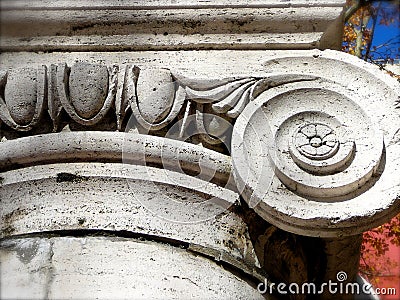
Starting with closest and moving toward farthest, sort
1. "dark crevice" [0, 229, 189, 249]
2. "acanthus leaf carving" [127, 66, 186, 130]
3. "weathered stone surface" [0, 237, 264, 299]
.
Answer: "weathered stone surface" [0, 237, 264, 299], "dark crevice" [0, 229, 189, 249], "acanthus leaf carving" [127, 66, 186, 130]

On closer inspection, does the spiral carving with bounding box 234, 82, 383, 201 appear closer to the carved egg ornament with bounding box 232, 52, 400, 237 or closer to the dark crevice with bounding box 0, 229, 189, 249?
the carved egg ornament with bounding box 232, 52, 400, 237

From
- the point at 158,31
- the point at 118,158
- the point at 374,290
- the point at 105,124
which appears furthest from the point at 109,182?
the point at 374,290

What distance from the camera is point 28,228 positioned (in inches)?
74.7

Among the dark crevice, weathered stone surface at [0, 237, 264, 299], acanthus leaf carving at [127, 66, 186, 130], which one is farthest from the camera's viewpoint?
acanthus leaf carving at [127, 66, 186, 130]

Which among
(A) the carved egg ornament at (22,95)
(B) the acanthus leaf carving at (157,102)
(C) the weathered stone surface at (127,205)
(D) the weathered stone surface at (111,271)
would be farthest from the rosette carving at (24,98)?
(D) the weathered stone surface at (111,271)

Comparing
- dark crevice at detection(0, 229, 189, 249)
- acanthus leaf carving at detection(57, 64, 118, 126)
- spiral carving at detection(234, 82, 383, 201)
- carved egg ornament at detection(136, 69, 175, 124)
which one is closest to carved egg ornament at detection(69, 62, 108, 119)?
acanthus leaf carving at detection(57, 64, 118, 126)

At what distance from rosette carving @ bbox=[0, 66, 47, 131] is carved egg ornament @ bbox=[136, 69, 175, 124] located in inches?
12.3

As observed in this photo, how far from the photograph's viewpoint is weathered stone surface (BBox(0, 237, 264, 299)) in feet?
5.57

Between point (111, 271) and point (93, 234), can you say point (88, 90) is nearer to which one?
point (93, 234)

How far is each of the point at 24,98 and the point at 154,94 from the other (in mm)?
416

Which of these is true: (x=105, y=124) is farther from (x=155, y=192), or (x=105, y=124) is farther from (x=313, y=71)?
(x=313, y=71)

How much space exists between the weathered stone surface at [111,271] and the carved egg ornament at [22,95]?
0.42m

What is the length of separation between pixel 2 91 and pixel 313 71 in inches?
40.4

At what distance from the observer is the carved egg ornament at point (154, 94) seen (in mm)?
2025
